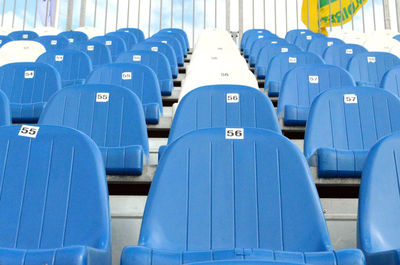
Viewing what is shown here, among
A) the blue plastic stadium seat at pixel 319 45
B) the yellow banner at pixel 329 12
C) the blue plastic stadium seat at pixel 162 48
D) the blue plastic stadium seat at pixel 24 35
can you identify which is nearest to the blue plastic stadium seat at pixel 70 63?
the blue plastic stadium seat at pixel 162 48

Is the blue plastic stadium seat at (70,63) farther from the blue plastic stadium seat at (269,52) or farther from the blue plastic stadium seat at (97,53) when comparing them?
the blue plastic stadium seat at (269,52)

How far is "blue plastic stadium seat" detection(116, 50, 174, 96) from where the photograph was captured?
3180 millimetres

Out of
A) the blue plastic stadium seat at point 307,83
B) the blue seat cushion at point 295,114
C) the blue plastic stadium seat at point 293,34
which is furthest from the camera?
the blue plastic stadium seat at point 293,34

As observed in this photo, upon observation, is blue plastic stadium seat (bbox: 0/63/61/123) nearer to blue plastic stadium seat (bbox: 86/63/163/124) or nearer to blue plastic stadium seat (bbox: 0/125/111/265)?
blue plastic stadium seat (bbox: 86/63/163/124)

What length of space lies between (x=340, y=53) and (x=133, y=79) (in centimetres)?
199

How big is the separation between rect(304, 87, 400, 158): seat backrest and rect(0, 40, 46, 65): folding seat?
2673 millimetres

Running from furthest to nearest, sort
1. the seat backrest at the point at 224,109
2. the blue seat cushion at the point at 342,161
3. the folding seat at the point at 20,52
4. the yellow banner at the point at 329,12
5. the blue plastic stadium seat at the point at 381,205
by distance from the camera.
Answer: the yellow banner at the point at 329,12 < the folding seat at the point at 20,52 < the seat backrest at the point at 224,109 < the blue seat cushion at the point at 342,161 < the blue plastic stadium seat at the point at 381,205

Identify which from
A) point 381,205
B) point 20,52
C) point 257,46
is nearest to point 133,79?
point 20,52

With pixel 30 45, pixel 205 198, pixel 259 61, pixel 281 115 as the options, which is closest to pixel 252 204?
pixel 205 198

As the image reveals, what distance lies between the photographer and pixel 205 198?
122 cm

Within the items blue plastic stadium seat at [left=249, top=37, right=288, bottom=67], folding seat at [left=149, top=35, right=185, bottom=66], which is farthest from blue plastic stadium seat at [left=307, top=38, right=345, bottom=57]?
folding seat at [left=149, top=35, right=185, bottom=66]

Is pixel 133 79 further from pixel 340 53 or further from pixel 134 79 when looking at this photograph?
pixel 340 53

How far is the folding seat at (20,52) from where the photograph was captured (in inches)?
146

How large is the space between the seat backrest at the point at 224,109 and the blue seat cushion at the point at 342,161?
24 cm
